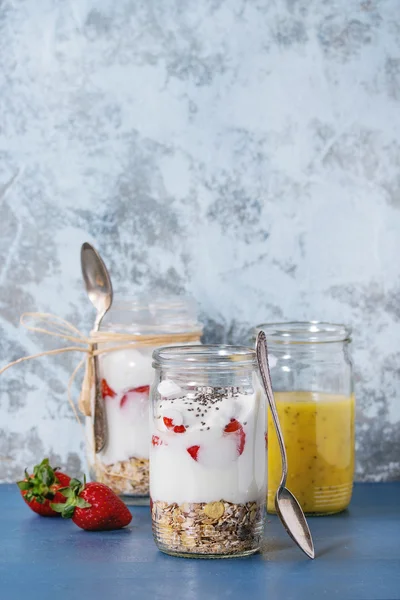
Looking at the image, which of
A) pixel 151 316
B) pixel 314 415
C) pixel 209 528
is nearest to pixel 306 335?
pixel 314 415

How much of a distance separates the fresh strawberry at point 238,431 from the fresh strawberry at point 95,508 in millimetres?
189

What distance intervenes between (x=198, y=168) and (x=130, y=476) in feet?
1.48

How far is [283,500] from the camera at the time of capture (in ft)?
3.16

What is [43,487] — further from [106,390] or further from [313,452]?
[313,452]

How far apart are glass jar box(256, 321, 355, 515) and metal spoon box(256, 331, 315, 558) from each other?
5.2 inches

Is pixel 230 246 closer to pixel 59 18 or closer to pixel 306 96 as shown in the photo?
pixel 306 96

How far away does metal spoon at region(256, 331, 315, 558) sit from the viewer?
36.7 inches

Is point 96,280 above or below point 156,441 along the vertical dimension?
above

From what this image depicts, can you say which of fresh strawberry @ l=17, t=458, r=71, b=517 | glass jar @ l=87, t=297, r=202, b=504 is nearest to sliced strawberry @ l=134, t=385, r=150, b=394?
glass jar @ l=87, t=297, r=202, b=504

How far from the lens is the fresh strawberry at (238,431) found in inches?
35.8

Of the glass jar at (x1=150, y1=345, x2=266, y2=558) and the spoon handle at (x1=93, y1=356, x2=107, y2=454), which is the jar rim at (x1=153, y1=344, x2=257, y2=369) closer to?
the glass jar at (x1=150, y1=345, x2=266, y2=558)

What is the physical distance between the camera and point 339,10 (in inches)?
49.6

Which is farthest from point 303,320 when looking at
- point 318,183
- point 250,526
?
point 250,526

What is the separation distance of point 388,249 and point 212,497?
1.74 feet
